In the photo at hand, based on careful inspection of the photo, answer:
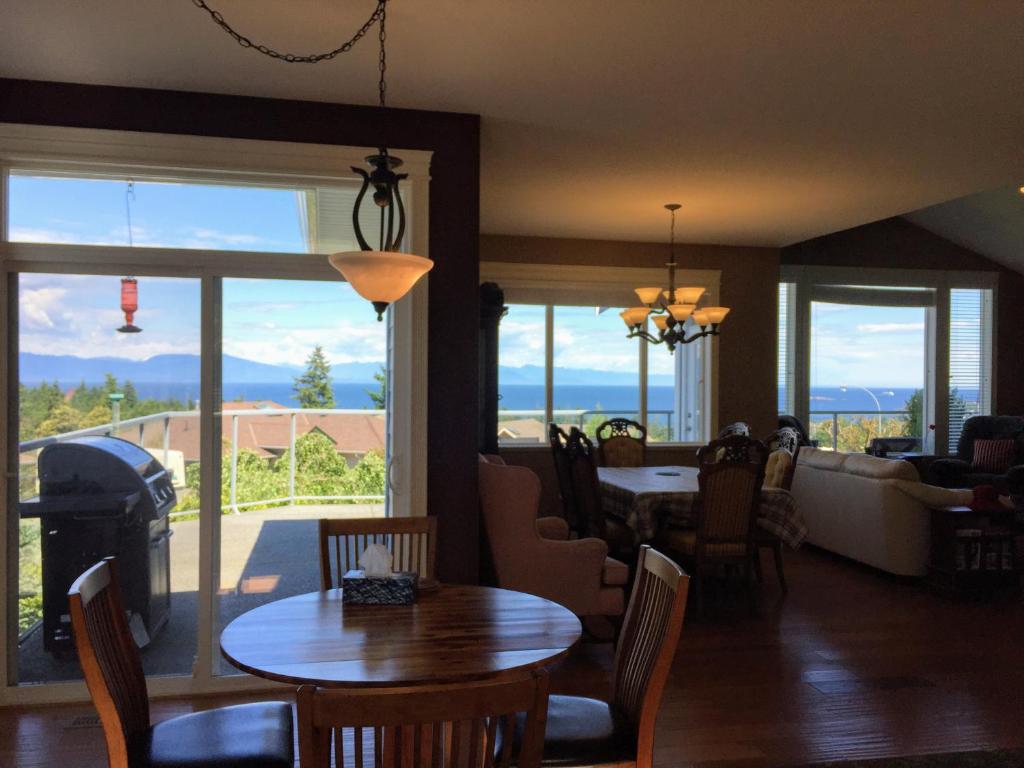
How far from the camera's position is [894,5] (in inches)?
110

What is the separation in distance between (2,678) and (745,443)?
4000mm

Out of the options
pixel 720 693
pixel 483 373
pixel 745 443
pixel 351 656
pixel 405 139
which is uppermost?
pixel 405 139

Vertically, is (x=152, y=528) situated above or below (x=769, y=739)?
above

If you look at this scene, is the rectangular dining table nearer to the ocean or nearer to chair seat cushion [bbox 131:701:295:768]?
the ocean

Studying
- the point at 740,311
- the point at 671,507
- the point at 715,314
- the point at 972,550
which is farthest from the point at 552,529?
the point at 740,311

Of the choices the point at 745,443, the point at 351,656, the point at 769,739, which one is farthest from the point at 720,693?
the point at 351,656

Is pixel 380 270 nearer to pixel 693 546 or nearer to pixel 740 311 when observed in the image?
pixel 693 546

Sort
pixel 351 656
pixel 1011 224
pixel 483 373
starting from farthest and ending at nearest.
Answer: pixel 1011 224 → pixel 483 373 → pixel 351 656

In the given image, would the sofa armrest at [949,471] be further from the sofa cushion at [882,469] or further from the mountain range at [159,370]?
the mountain range at [159,370]

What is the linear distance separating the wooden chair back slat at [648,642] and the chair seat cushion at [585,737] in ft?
0.14

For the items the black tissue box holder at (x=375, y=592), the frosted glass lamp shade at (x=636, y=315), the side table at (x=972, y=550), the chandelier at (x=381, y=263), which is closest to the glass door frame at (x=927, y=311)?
the frosted glass lamp shade at (x=636, y=315)

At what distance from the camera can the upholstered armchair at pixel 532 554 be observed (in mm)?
4062

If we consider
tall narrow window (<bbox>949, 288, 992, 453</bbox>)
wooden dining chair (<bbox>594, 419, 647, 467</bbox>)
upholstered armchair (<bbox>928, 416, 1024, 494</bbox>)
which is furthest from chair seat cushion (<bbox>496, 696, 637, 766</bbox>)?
tall narrow window (<bbox>949, 288, 992, 453</bbox>)

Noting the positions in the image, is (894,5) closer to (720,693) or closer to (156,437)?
(720,693)
